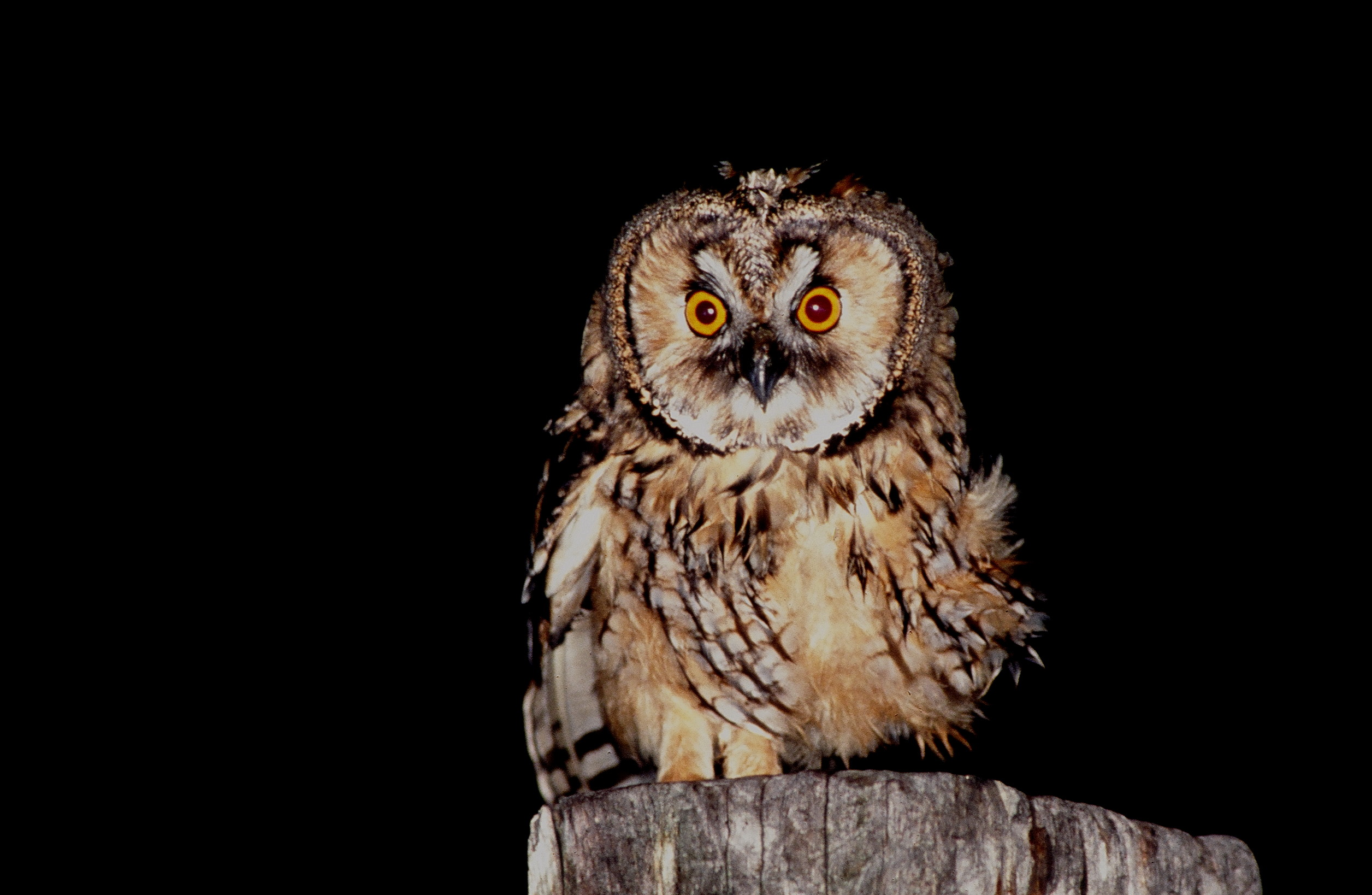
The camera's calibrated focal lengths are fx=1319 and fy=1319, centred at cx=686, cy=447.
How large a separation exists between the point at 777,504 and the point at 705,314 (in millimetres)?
293

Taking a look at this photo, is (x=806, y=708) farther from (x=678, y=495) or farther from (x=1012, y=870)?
(x=1012, y=870)

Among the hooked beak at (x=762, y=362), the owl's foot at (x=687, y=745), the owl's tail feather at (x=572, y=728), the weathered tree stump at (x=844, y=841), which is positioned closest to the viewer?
the weathered tree stump at (x=844, y=841)

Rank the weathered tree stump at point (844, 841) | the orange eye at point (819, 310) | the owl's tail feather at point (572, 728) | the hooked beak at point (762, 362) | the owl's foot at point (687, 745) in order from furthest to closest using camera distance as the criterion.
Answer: the owl's tail feather at point (572, 728)
the owl's foot at point (687, 745)
the orange eye at point (819, 310)
the hooked beak at point (762, 362)
the weathered tree stump at point (844, 841)

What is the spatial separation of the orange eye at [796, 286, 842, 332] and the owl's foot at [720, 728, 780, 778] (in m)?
0.62

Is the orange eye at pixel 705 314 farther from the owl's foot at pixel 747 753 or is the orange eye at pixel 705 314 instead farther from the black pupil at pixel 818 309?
the owl's foot at pixel 747 753

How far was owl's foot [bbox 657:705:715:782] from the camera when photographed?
1.99 metres

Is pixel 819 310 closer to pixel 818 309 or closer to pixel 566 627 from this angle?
pixel 818 309

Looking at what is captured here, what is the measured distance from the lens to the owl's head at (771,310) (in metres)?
1.86

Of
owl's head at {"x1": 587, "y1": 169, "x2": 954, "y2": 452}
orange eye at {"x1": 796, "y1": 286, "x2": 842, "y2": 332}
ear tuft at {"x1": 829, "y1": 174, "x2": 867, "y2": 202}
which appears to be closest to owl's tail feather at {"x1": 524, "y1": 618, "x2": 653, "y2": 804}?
owl's head at {"x1": 587, "y1": 169, "x2": 954, "y2": 452}

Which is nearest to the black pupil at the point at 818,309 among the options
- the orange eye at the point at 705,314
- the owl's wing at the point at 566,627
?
the orange eye at the point at 705,314

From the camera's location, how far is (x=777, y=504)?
1879mm

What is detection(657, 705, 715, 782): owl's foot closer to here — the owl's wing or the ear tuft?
the owl's wing

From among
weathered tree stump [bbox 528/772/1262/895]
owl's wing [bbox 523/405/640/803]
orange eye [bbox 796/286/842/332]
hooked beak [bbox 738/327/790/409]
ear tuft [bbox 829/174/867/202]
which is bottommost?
weathered tree stump [bbox 528/772/1262/895]

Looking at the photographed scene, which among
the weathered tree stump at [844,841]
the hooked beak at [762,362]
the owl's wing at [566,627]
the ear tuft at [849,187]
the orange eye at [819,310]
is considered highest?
the ear tuft at [849,187]
